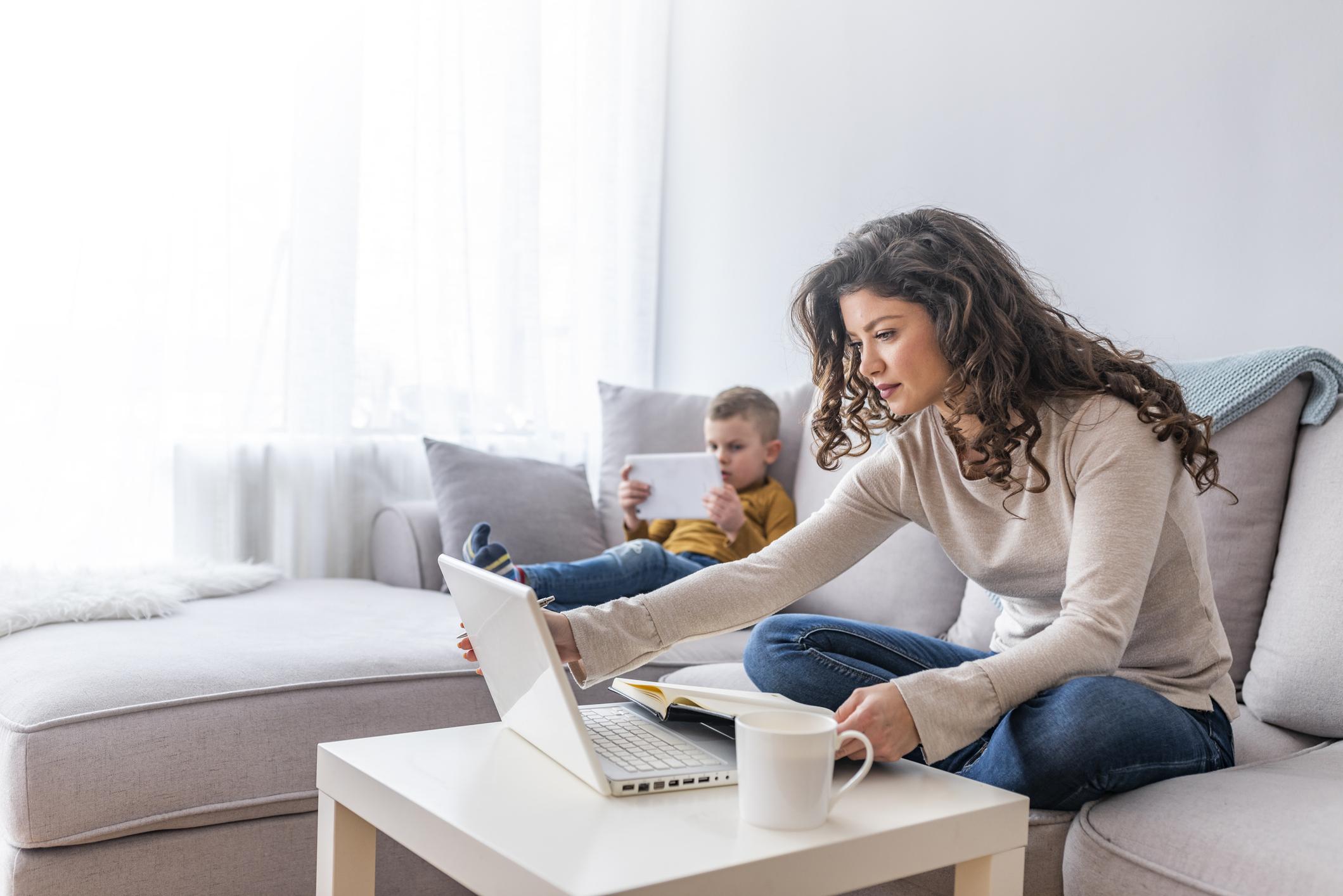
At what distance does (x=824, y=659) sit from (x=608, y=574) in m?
0.79

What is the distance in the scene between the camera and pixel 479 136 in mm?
Answer: 2658

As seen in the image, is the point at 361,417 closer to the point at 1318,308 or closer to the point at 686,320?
the point at 686,320

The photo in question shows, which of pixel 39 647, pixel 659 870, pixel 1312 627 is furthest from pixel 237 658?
pixel 1312 627

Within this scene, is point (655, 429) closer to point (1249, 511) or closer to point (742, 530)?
point (742, 530)

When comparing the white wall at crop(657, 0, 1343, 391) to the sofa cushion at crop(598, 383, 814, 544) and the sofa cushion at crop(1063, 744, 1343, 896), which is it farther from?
the sofa cushion at crop(1063, 744, 1343, 896)

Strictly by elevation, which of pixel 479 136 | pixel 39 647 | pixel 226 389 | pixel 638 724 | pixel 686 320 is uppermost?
pixel 479 136

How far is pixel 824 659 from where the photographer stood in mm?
1188

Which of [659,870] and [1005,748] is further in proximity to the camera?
[1005,748]

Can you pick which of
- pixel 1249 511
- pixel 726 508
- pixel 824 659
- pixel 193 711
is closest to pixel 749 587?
pixel 824 659

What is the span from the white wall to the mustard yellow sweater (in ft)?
1.55

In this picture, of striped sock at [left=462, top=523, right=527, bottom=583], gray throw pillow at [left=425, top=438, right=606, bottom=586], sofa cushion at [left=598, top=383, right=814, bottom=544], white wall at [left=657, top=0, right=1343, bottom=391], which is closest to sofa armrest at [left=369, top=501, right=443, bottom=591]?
gray throw pillow at [left=425, top=438, right=606, bottom=586]

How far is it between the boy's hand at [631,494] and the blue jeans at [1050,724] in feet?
3.29

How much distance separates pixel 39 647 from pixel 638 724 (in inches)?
37.1

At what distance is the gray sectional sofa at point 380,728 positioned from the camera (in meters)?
0.97
